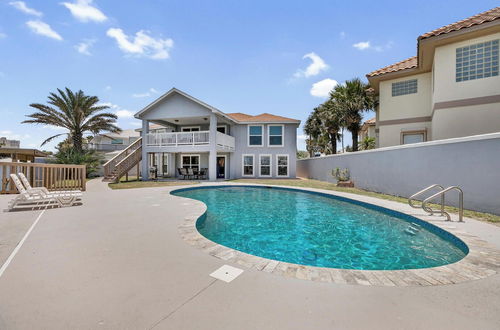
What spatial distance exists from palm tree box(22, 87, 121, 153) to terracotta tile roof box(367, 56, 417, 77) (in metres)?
24.1

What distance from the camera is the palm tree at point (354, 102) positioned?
1702 centimetres

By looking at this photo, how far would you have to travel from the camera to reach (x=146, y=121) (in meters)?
18.1

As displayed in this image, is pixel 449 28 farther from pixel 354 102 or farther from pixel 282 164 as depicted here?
pixel 282 164

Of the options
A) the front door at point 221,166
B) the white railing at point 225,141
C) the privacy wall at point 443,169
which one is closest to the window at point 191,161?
the front door at point 221,166

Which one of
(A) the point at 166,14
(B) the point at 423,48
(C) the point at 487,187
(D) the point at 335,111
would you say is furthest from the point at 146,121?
(C) the point at 487,187

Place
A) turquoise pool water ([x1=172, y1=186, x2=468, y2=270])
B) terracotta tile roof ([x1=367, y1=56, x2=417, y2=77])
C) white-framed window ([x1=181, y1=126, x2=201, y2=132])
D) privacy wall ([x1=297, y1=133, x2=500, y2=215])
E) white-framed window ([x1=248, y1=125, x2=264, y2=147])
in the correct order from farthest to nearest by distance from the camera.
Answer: white-framed window ([x1=181, y1=126, x2=201, y2=132]) → white-framed window ([x1=248, y1=125, x2=264, y2=147]) → terracotta tile roof ([x1=367, y1=56, x2=417, y2=77]) → privacy wall ([x1=297, y1=133, x2=500, y2=215]) → turquoise pool water ([x1=172, y1=186, x2=468, y2=270])

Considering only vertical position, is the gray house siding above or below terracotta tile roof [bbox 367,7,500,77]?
below

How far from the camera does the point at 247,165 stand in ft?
68.1

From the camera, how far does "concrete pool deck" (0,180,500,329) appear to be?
1936mm

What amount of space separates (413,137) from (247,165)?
13043 millimetres

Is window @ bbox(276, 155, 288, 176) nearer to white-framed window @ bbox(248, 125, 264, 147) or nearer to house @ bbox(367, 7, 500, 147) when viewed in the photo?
white-framed window @ bbox(248, 125, 264, 147)

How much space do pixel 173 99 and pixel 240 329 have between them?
1842 cm

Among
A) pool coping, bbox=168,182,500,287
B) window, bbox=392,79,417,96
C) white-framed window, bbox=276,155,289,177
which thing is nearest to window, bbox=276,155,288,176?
white-framed window, bbox=276,155,289,177

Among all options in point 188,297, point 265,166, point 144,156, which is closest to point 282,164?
point 265,166
